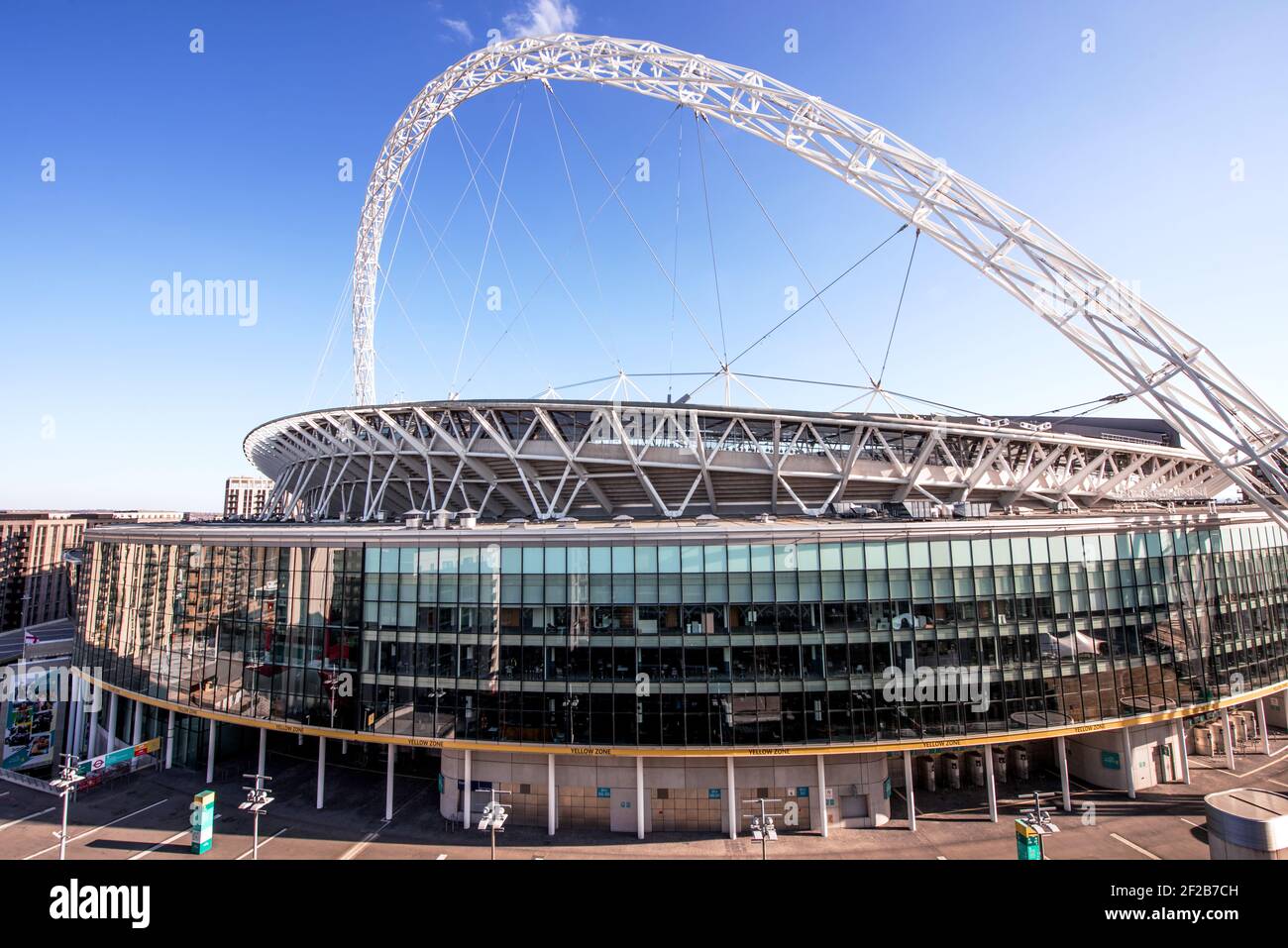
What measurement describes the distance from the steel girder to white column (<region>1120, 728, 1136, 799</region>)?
14.1m

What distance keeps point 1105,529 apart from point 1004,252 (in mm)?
13383

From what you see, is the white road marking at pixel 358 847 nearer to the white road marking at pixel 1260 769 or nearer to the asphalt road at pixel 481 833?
the asphalt road at pixel 481 833

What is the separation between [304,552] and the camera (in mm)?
27328

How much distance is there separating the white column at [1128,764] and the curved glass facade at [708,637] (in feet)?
5.00

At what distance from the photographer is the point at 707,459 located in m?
36.7

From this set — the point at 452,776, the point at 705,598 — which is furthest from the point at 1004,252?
the point at 452,776

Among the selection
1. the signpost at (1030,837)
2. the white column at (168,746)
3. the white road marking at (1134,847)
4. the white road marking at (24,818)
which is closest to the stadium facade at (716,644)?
the signpost at (1030,837)

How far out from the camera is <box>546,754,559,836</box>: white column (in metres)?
24.2

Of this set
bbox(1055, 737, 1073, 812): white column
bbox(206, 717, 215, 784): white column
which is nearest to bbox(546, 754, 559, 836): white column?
bbox(206, 717, 215, 784): white column

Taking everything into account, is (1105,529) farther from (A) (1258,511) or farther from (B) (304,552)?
(B) (304,552)

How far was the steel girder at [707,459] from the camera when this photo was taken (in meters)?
36.5

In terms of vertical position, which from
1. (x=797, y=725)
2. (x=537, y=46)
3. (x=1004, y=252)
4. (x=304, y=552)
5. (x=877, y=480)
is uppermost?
(x=537, y=46)
